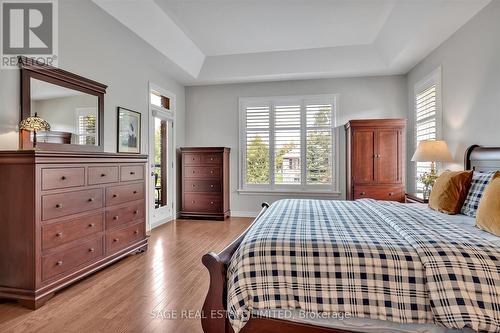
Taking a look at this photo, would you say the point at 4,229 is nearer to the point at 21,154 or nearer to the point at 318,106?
the point at 21,154

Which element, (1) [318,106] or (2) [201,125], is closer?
(1) [318,106]

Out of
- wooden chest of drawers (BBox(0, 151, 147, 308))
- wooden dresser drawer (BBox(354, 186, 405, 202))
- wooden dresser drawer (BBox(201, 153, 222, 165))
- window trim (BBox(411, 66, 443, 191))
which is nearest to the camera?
wooden chest of drawers (BBox(0, 151, 147, 308))

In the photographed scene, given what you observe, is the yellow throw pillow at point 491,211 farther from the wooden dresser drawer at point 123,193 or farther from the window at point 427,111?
the wooden dresser drawer at point 123,193

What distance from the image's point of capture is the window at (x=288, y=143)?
17.8 feet

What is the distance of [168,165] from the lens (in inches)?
209

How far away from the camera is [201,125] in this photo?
5949 millimetres

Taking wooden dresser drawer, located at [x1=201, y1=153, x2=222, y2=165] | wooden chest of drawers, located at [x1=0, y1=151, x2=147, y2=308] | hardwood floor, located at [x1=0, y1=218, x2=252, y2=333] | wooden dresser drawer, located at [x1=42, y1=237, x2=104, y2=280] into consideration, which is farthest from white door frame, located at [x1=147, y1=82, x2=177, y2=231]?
wooden dresser drawer, located at [x1=42, y1=237, x2=104, y2=280]

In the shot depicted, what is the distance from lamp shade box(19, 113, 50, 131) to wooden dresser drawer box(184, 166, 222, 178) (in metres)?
3.01

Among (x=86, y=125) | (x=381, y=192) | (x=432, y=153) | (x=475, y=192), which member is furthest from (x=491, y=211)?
(x=86, y=125)

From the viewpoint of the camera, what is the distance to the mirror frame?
8.25 feet

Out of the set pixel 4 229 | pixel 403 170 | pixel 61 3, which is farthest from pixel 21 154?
pixel 403 170

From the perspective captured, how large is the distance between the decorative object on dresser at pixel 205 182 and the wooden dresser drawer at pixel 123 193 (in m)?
1.94

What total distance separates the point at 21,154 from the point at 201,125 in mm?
3965

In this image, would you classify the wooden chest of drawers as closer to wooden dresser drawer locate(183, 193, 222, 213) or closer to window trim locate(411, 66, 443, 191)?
wooden dresser drawer locate(183, 193, 222, 213)
